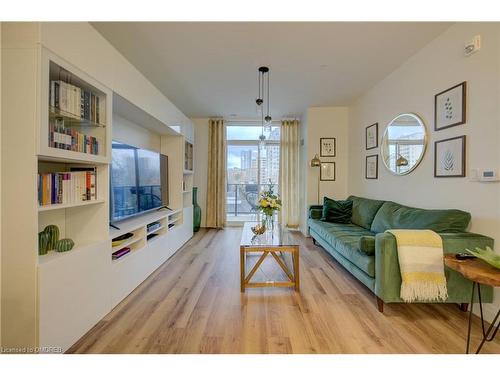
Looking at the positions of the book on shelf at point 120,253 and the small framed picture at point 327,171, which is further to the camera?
the small framed picture at point 327,171

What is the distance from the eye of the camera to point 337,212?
12.5 feet

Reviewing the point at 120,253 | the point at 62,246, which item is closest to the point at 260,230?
the point at 120,253

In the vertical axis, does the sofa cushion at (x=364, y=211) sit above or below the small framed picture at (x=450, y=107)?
below

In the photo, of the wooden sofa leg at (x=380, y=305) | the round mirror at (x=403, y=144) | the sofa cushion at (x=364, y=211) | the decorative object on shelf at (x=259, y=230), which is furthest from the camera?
the sofa cushion at (x=364, y=211)

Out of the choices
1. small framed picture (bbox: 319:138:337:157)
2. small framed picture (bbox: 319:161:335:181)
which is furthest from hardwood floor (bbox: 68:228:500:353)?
small framed picture (bbox: 319:138:337:157)

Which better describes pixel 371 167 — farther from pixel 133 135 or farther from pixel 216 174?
pixel 133 135

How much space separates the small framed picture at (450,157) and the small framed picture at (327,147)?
229 centimetres

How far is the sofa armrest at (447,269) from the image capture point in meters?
1.87

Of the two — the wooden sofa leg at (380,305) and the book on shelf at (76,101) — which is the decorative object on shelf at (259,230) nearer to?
the wooden sofa leg at (380,305)

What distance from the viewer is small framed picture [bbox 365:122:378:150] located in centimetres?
368

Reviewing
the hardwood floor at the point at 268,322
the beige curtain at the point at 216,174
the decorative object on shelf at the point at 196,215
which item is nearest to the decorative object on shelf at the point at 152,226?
the hardwood floor at the point at 268,322

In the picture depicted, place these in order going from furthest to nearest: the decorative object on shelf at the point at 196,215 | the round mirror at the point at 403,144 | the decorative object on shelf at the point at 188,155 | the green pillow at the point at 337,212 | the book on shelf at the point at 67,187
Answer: the decorative object on shelf at the point at 196,215 → the decorative object on shelf at the point at 188,155 → the green pillow at the point at 337,212 → the round mirror at the point at 403,144 → the book on shelf at the point at 67,187
